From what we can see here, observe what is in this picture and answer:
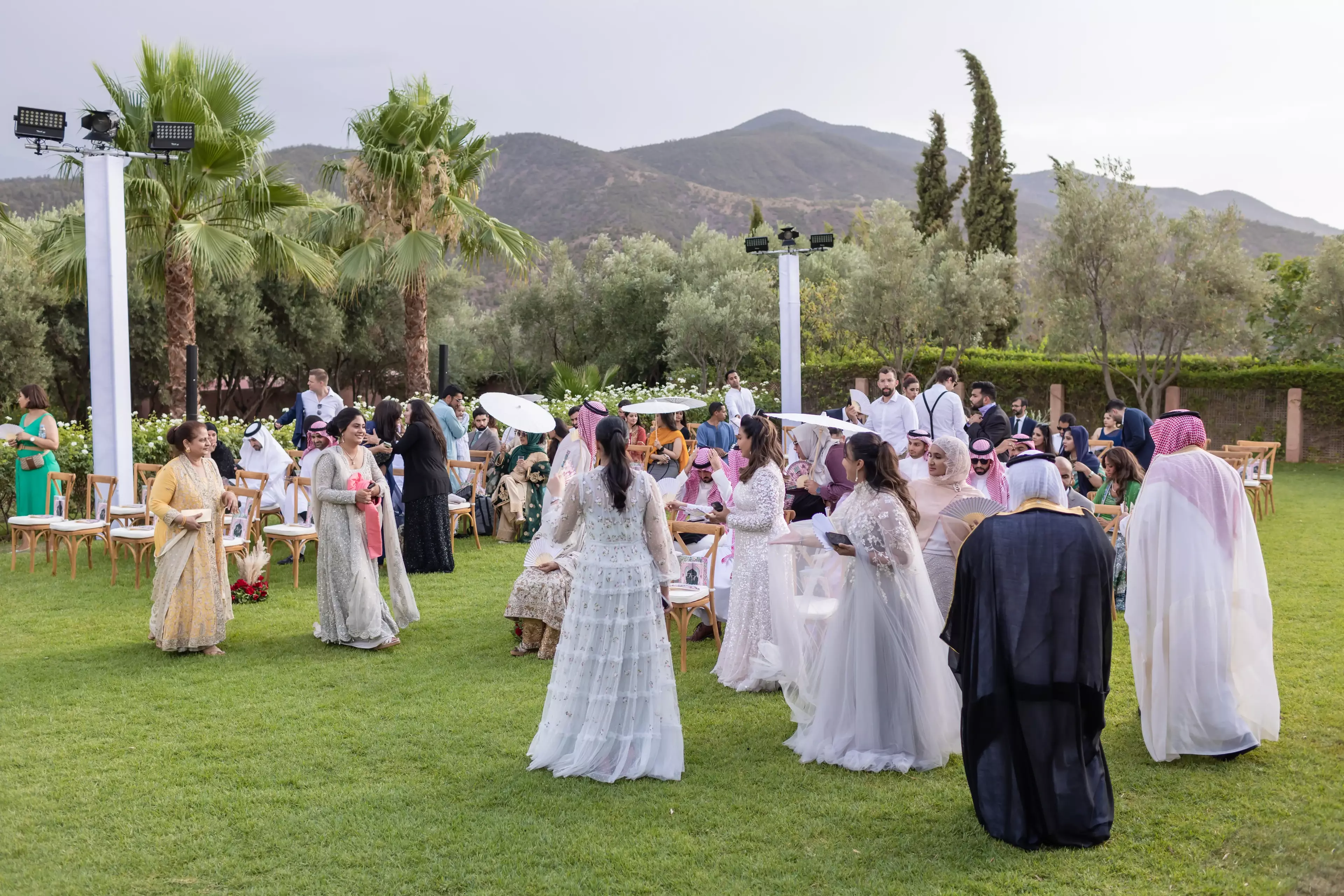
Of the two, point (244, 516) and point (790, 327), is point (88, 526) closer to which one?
point (244, 516)

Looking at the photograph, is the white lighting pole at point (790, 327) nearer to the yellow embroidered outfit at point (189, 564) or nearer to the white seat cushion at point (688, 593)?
the white seat cushion at point (688, 593)

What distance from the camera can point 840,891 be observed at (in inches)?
154

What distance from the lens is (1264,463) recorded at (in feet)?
46.0

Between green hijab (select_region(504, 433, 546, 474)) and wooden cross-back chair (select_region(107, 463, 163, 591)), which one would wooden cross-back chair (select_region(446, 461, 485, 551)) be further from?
wooden cross-back chair (select_region(107, 463, 163, 591))

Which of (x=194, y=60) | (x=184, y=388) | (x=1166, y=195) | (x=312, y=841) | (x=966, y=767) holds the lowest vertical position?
(x=312, y=841)

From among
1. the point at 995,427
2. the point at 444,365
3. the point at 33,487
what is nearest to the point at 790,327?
the point at 444,365

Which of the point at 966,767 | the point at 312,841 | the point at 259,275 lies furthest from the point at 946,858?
the point at 259,275

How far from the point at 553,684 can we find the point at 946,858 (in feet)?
6.68

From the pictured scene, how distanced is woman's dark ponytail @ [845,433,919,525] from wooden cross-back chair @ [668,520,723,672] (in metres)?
1.79

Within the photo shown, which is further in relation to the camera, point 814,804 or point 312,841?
point 814,804

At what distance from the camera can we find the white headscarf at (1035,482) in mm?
4297

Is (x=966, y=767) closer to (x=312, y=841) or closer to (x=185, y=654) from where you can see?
(x=312, y=841)

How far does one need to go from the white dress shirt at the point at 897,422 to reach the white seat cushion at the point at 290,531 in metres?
5.52

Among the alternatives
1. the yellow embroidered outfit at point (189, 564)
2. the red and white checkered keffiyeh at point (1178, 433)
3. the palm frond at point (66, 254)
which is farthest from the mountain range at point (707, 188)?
the red and white checkered keffiyeh at point (1178, 433)
